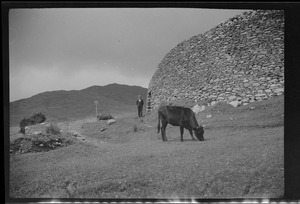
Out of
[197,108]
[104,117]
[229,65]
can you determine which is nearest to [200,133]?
[197,108]

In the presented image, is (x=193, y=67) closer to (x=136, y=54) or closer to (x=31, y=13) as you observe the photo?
(x=136, y=54)

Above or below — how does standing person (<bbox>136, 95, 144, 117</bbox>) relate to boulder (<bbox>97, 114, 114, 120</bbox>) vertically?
above

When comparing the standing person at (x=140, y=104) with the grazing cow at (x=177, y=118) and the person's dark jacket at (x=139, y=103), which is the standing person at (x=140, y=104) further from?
the grazing cow at (x=177, y=118)

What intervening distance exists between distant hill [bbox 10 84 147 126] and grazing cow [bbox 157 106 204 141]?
0.56 m

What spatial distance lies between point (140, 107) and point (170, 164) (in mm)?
1383

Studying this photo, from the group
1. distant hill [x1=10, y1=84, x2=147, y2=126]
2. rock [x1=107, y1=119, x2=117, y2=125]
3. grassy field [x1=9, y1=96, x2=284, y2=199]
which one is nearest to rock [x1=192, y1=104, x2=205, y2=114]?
grassy field [x1=9, y1=96, x2=284, y2=199]

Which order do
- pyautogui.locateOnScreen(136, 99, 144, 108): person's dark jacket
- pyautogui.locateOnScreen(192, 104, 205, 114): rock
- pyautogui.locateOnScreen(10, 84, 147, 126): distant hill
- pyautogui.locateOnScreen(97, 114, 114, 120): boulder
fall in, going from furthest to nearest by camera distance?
pyautogui.locateOnScreen(136, 99, 144, 108): person's dark jacket
pyautogui.locateOnScreen(192, 104, 205, 114): rock
pyautogui.locateOnScreen(97, 114, 114, 120): boulder
pyautogui.locateOnScreen(10, 84, 147, 126): distant hill

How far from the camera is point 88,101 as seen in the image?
22.2 ft

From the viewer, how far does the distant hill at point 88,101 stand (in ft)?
21.6

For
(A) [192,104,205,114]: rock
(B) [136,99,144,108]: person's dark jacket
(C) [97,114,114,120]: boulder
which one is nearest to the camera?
(C) [97,114,114,120]: boulder

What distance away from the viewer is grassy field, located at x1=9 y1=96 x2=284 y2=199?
610 cm

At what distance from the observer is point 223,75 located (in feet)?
23.1

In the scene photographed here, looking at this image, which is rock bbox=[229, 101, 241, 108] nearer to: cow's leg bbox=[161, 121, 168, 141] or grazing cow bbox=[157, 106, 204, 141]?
grazing cow bbox=[157, 106, 204, 141]

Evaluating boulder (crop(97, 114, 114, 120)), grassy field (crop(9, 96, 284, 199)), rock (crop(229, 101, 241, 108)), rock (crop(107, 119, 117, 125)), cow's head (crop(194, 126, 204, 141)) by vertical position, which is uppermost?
rock (crop(229, 101, 241, 108))
